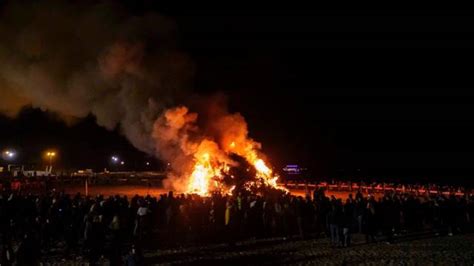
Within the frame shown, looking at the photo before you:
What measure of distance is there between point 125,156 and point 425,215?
86.4 m

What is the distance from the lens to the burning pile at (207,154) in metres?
30.2

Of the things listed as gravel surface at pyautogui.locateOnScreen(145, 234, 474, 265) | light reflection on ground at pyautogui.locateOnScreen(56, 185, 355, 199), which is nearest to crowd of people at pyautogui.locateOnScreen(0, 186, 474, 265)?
gravel surface at pyautogui.locateOnScreen(145, 234, 474, 265)

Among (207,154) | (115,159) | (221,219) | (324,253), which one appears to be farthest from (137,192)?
(115,159)

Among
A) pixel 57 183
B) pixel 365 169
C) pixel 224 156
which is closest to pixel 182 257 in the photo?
pixel 224 156

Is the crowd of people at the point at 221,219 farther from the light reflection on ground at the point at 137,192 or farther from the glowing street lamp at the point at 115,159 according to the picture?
the glowing street lamp at the point at 115,159

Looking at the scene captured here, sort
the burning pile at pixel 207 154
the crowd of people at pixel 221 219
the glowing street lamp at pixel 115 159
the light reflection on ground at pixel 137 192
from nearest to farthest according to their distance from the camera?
the crowd of people at pixel 221 219, the burning pile at pixel 207 154, the light reflection on ground at pixel 137 192, the glowing street lamp at pixel 115 159

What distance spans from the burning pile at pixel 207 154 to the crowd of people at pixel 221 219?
11.7 metres

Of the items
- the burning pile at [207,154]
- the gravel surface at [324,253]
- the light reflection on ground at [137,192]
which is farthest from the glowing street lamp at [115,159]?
the gravel surface at [324,253]

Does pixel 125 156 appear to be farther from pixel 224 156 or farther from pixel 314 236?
pixel 314 236

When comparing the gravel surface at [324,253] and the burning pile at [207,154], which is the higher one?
the burning pile at [207,154]

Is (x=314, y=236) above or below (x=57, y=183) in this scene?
below

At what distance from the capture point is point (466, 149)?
7950cm

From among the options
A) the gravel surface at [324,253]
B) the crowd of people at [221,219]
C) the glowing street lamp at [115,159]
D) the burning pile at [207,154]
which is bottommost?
the gravel surface at [324,253]

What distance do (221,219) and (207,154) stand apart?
556 inches
